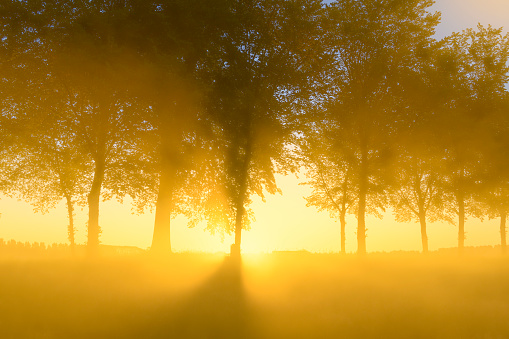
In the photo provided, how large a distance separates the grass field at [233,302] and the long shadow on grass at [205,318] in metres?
0.03

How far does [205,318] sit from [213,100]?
45.9 ft

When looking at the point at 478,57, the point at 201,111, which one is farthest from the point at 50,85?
the point at 478,57

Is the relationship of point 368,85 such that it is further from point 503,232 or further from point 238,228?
point 503,232

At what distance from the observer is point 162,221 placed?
2962 cm

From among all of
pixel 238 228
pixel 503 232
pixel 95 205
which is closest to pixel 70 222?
pixel 95 205

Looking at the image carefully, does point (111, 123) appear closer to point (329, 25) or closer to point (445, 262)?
point (329, 25)

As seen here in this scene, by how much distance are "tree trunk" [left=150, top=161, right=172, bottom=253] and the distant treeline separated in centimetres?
7

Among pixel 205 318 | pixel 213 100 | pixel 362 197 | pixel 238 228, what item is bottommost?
pixel 205 318

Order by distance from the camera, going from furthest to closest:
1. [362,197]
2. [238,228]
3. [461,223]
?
[461,223] → [362,197] → [238,228]

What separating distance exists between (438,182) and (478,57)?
9.69m

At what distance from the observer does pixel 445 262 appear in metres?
34.3

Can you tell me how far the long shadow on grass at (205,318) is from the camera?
48.3 ft

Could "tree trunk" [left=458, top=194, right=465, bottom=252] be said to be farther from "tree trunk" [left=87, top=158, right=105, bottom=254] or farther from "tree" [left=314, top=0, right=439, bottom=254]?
"tree trunk" [left=87, top=158, right=105, bottom=254]

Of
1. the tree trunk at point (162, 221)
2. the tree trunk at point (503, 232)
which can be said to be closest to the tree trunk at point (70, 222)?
the tree trunk at point (162, 221)
